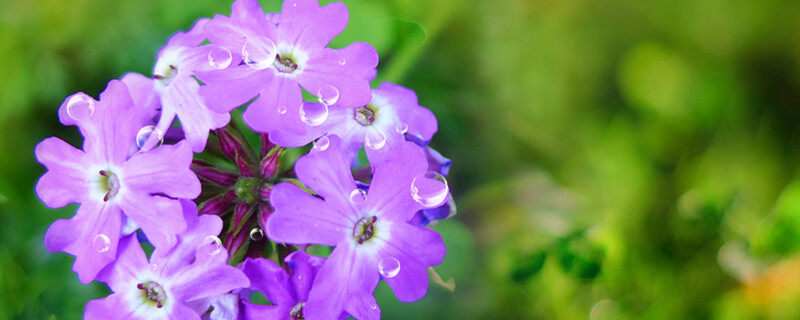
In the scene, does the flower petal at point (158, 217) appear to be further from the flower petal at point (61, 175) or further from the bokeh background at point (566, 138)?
the bokeh background at point (566, 138)

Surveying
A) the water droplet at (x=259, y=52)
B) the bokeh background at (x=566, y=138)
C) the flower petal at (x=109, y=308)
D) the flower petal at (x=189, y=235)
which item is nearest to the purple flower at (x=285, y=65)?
the water droplet at (x=259, y=52)

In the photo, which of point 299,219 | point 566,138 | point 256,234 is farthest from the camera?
point 566,138

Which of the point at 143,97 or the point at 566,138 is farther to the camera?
the point at 566,138

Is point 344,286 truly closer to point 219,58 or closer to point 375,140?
point 375,140

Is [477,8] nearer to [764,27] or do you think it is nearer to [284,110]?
[764,27]

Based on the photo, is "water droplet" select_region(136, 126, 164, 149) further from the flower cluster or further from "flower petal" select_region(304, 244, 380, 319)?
"flower petal" select_region(304, 244, 380, 319)

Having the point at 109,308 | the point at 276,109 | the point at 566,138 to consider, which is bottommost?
the point at 566,138

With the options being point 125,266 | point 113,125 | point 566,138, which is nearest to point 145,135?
point 113,125

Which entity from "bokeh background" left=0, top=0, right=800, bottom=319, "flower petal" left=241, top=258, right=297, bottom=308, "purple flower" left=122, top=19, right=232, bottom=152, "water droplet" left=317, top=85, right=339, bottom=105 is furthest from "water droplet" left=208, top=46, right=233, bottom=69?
"bokeh background" left=0, top=0, right=800, bottom=319
